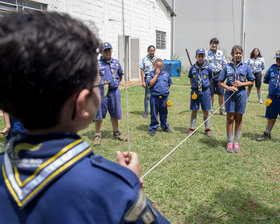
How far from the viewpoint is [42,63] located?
2.26 ft

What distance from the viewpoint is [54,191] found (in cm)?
73

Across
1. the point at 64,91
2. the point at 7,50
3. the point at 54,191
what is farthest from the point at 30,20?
the point at 54,191

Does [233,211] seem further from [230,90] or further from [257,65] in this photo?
[257,65]

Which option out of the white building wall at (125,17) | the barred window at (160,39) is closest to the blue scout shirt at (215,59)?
the white building wall at (125,17)

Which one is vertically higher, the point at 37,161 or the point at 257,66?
the point at 257,66

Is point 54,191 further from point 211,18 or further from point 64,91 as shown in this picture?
point 211,18

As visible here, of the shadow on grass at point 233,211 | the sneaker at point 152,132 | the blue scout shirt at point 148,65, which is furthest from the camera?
the blue scout shirt at point 148,65

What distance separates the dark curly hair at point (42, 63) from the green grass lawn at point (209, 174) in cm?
251

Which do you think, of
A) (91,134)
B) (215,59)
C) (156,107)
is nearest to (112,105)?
(91,134)

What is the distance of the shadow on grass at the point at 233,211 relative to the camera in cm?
285

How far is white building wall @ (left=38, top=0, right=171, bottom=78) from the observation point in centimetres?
1038

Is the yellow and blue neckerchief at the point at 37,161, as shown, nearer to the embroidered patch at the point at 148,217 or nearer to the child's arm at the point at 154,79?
the embroidered patch at the point at 148,217

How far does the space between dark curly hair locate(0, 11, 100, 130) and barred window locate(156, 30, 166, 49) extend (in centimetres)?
1684

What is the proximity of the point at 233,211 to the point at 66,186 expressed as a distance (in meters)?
2.77
